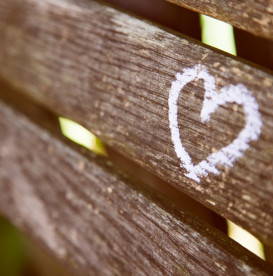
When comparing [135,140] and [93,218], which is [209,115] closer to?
[135,140]

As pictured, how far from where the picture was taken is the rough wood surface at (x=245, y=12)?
2.34 feet

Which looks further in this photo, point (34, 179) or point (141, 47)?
point (34, 179)

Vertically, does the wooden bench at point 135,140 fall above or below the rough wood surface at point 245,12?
below

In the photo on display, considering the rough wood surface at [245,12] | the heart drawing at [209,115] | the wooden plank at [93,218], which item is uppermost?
the rough wood surface at [245,12]

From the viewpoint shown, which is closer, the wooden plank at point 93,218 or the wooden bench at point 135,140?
the wooden bench at point 135,140

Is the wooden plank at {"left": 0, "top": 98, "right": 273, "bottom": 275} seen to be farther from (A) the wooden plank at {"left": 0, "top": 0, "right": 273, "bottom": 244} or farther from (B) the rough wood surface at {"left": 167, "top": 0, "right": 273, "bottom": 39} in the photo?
(B) the rough wood surface at {"left": 167, "top": 0, "right": 273, "bottom": 39}

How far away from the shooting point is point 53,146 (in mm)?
1202

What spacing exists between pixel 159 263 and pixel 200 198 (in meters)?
0.21

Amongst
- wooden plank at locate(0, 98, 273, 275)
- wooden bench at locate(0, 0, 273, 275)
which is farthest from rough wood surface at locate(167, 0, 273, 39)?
wooden plank at locate(0, 98, 273, 275)

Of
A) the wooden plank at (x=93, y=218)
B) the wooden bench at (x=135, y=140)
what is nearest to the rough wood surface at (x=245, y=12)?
the wooden bench at (x=135, y=140)

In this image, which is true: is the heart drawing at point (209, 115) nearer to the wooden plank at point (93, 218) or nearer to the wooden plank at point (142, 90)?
the wooden plank at point (142, 90)

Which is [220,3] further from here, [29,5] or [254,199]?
[29,5]

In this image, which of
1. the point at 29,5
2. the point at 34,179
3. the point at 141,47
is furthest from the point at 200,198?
the point at 29,5

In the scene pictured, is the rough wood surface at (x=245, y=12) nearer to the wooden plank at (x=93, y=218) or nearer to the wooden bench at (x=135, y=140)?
the wooden bench at (x=135, y=140)
